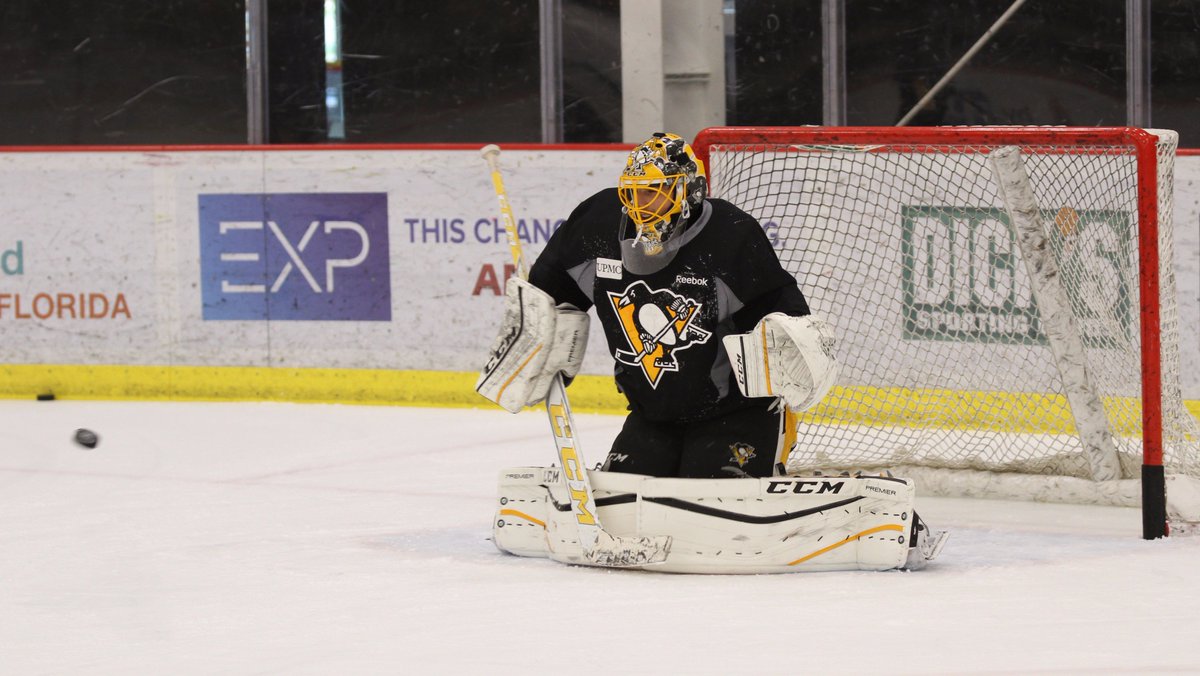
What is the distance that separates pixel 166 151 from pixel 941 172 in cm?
307

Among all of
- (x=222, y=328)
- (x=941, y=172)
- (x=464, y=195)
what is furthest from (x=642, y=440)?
(x=222, y=328)

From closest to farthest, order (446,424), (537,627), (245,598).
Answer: (537,627) < (245,598) < (446,424)

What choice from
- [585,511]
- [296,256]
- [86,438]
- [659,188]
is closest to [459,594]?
[585,511]

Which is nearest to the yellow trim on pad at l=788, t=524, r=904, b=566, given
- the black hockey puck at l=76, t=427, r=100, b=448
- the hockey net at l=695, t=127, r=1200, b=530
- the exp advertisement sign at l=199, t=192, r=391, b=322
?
the hockey net at l=695, t=127, r=1200, b=530

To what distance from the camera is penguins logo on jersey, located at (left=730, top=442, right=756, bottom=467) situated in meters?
3.95

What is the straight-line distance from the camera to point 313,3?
803 centimetres

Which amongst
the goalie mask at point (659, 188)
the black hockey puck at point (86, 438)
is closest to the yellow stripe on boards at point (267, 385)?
the black hockey puck at point (86, 438)

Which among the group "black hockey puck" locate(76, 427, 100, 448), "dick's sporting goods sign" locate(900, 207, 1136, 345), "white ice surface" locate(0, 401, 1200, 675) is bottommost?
"white ice surface" locate(0, 401, 1200, 675)

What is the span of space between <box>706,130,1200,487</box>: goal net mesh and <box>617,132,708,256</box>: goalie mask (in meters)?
0.94

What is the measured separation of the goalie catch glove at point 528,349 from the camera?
13.2 feet

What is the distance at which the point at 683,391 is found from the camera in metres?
3.95

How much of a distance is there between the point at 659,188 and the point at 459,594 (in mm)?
916

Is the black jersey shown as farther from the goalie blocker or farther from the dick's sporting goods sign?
the dick's sporting goods sign

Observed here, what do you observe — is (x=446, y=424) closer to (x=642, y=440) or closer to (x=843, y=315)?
(x=843, y=315)
